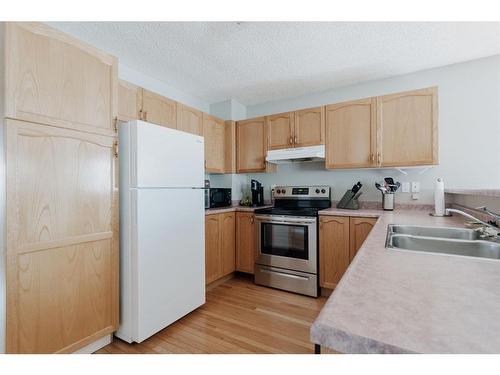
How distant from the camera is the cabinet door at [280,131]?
116 inches

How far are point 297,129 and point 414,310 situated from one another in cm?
256

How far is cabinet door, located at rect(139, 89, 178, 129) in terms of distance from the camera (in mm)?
2318

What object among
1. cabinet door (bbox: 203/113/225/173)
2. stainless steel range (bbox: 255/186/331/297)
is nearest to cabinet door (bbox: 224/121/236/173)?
cabinet door (bbox: 203/113/225/173)

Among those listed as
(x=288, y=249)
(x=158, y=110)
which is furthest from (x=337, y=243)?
(x=158, y=110)

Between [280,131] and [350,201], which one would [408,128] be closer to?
[350,201]

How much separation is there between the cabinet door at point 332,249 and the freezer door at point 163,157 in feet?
4.30

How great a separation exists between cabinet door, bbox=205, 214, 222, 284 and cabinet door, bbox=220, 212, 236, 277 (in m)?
0.07

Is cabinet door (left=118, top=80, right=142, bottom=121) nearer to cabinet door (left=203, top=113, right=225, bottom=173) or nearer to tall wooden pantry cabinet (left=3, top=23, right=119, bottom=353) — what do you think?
tall wooden pantry cabinet (left=3, top=23, right=119, bottom=353)

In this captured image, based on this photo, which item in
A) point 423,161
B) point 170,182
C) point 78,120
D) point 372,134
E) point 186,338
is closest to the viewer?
point 78,120

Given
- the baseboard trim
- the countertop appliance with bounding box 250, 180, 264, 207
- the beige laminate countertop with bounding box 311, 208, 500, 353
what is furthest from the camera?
the countertop appliance with bounding box 250, 180, 264, 207
